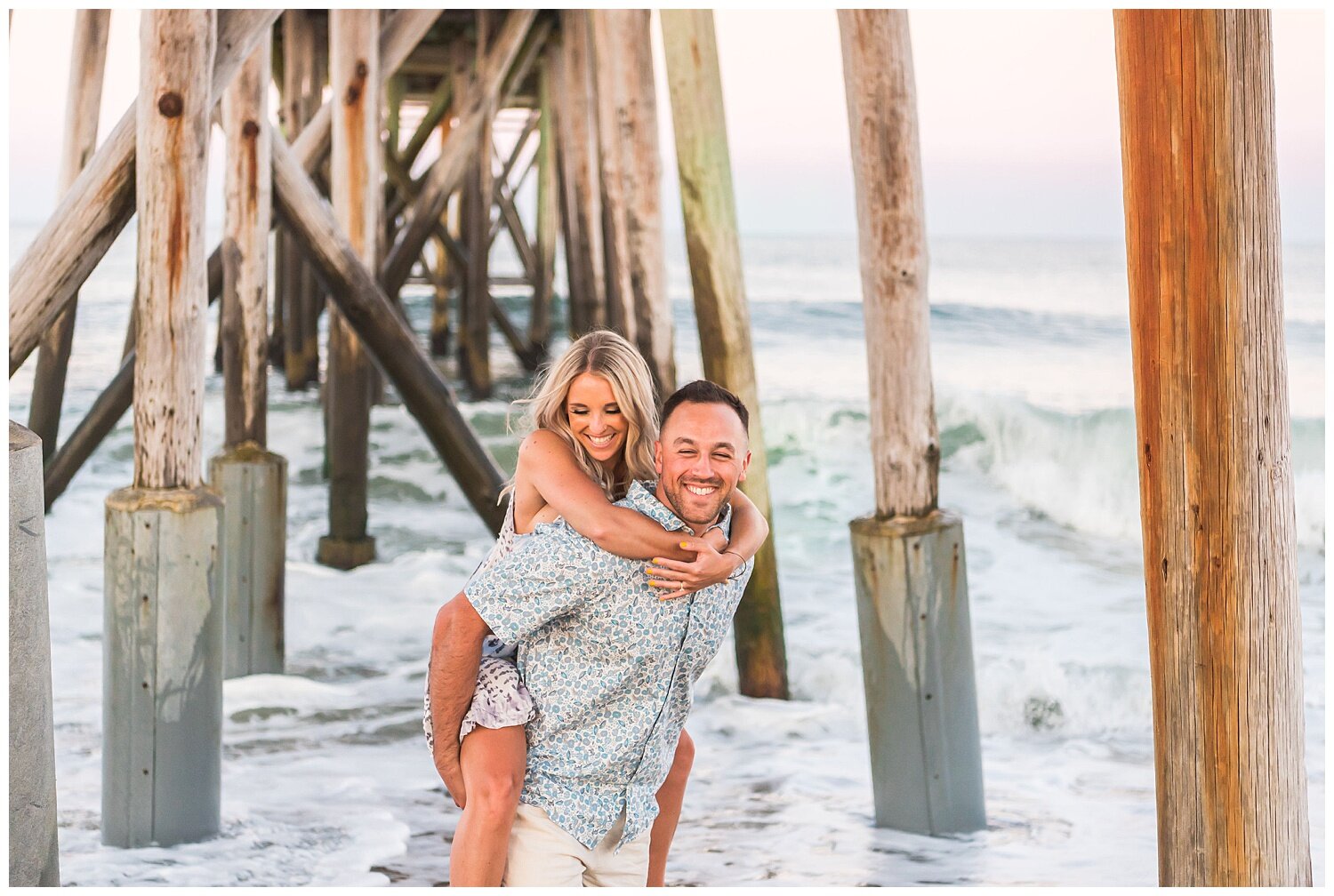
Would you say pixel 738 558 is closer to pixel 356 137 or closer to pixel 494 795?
pixel 494 795

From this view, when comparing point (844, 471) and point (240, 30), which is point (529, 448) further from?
point (844, 471)

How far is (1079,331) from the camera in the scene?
69.0ft

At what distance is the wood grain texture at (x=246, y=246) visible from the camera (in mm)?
4531

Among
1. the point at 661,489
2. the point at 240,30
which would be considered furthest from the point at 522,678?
the point at 240,30

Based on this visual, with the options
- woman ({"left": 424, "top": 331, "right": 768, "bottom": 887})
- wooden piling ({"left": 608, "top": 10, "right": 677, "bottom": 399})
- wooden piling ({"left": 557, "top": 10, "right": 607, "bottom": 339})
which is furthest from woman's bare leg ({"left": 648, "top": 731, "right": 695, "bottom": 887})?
wooden piling ({"left": 557, "top": 10, "right": 607, "bottom": 339})

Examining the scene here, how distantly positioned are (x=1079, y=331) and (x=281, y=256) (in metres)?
13.3

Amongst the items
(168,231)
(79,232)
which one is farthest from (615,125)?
(79,232)

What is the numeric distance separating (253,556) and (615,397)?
3011 mm

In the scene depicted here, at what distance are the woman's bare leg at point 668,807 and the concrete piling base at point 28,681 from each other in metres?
1.02

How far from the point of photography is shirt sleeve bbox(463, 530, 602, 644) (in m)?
1.96

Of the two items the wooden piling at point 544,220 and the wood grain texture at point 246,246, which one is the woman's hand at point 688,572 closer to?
the wood grain texture at point 246,246

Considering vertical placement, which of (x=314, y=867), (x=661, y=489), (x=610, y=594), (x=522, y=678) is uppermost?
(x=661, y=489)

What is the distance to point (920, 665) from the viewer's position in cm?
339

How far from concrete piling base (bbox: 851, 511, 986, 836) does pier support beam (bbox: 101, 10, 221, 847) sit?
1.65 metres
